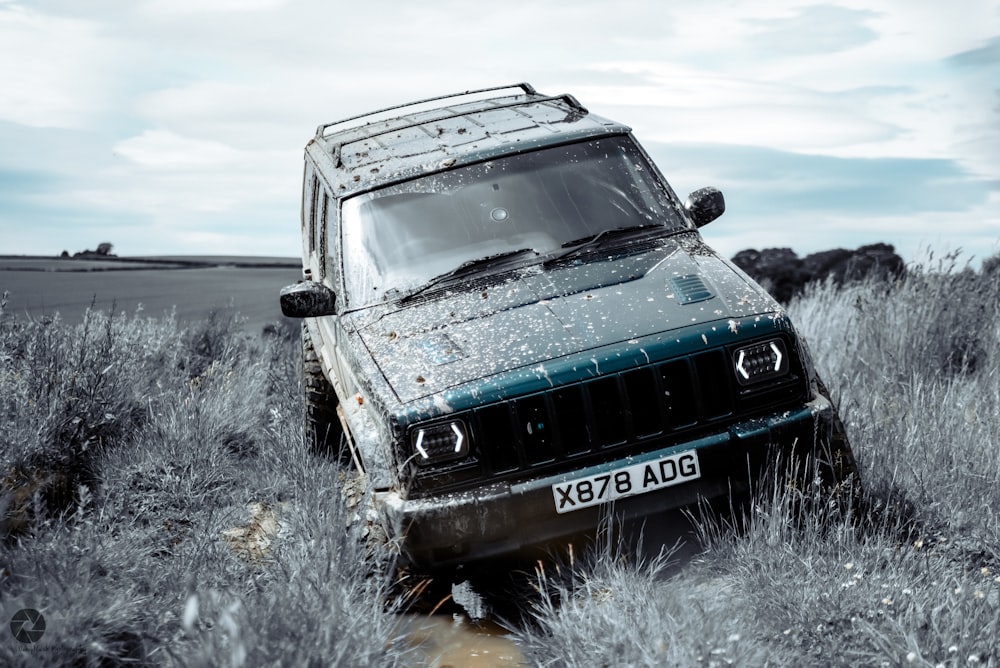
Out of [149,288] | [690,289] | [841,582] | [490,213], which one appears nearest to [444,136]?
[490,213]

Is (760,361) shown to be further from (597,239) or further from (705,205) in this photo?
(705,205)

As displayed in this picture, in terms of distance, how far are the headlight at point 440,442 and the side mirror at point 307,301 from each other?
4.29 feet

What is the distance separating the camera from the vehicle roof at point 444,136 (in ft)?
17.7

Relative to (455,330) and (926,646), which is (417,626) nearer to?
(455,330)

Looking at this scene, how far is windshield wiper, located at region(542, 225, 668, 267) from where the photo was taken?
4.90 m

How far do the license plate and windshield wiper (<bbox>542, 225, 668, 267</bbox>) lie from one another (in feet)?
4.32

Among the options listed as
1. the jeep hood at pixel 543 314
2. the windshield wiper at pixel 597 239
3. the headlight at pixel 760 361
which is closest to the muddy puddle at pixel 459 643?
the jeep hood at pixel 543 314

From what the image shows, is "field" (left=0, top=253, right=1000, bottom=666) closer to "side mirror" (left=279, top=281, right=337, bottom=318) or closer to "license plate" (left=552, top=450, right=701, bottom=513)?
"license plate" (left=552, top=450, right=701, bottom=513)

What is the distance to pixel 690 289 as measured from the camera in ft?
14.5

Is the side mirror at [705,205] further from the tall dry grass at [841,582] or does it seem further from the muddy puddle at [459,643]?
the muddy puddle at [459,643]

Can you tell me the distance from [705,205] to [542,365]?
1976 millimetres

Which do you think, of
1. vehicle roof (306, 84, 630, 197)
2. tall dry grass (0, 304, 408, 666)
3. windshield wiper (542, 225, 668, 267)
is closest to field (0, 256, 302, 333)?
tall dry grass (0, 304, 408, 666)

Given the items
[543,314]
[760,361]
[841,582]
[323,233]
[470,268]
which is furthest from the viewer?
[323,233]

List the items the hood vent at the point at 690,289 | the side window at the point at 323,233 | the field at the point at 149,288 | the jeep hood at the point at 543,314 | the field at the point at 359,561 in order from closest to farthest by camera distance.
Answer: the field at the point at 359,561, the jeep hood at the point at 543,314, the hood vent at the point at 690,289, the side window at the point at 323,233, the field at the point at 149,288
